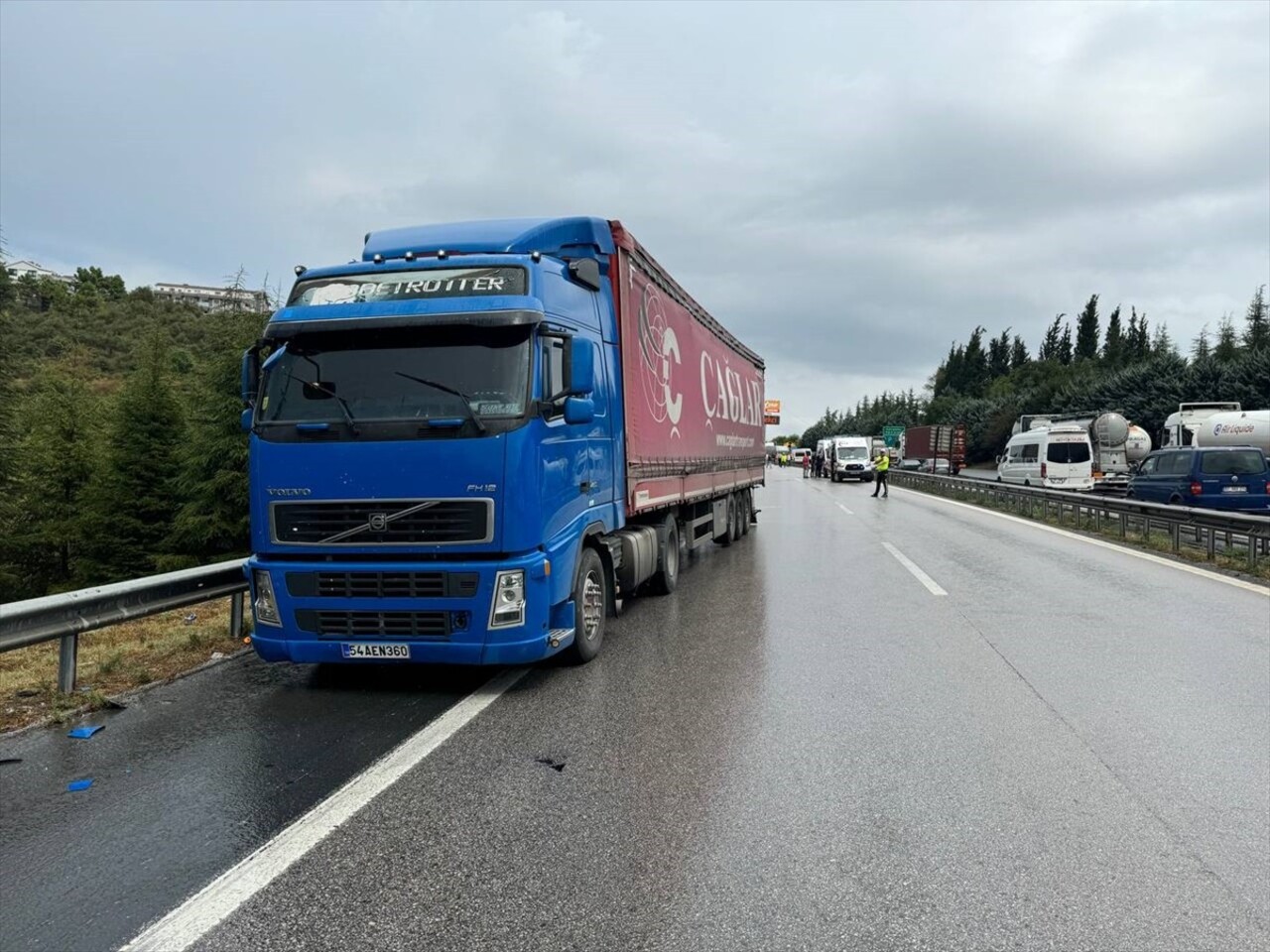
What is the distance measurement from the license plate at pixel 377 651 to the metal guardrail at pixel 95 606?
185 centimetres

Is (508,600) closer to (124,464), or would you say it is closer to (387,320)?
(387,320)

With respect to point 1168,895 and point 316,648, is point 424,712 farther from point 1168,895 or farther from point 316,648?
point 1168,895

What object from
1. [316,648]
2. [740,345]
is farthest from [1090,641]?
[740,345]

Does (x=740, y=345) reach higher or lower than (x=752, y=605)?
higher

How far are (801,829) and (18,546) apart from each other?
3402 cm

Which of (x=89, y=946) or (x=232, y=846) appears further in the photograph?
(x=232, y=846)

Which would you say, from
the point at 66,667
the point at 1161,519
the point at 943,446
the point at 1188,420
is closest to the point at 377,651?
the point at 66,667

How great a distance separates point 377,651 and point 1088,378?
75.9 meters

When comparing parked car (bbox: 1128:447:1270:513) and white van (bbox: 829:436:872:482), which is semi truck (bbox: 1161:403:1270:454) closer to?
parked car (bbox: 1128:447:1270:513)

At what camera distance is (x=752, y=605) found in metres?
9.33

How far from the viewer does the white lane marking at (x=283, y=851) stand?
2.86 m

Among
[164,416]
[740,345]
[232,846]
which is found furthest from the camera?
[164,416]

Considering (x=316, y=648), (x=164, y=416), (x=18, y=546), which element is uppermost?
(x=164, y=416)

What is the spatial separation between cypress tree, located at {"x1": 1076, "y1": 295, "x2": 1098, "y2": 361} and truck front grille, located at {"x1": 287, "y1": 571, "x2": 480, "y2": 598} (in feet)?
366
